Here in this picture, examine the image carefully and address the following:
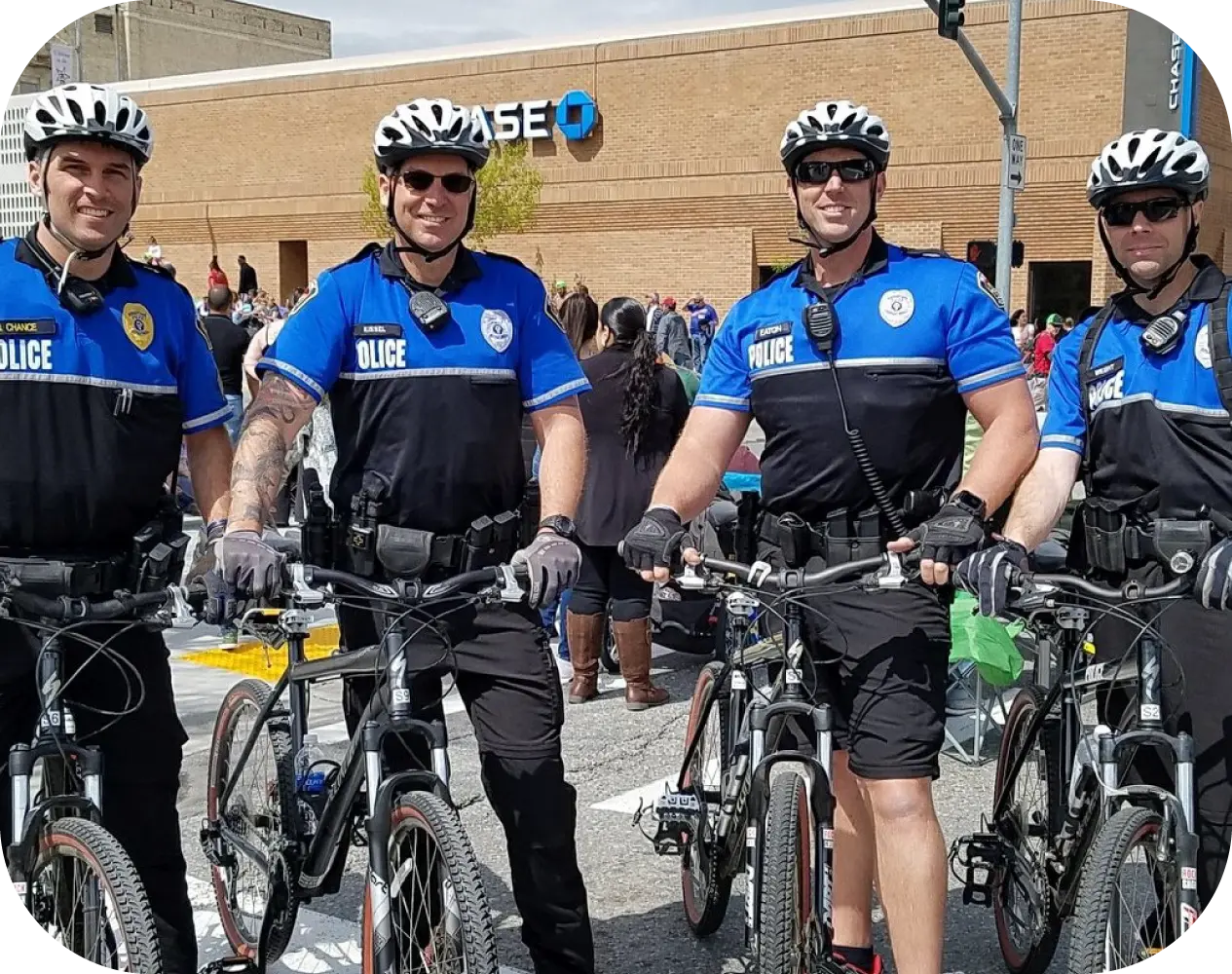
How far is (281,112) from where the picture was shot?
38969 millimetres

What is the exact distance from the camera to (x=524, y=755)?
345 centimetres

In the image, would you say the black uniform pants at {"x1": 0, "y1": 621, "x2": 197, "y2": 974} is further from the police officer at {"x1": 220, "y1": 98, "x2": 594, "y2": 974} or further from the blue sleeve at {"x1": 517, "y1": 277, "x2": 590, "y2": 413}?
the blue sleeve at {"x1": 517, "y1": 277, "x2": 590, "y2": 413}

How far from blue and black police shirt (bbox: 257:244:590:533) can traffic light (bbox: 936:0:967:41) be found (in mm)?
12447

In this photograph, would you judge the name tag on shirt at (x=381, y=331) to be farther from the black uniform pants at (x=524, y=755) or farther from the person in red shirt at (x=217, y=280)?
the person in red shirt at (x=217, y=280)

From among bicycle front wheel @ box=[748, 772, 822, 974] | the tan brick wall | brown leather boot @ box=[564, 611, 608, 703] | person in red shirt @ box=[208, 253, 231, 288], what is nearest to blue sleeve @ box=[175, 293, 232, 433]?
bicycle front wheel @ box=[748, 772, 822, 974]

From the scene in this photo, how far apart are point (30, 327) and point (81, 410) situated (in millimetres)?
231

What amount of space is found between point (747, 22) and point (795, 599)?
31.1 m

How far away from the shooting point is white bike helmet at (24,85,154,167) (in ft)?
10.5

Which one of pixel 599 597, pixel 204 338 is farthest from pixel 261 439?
pixel 599 597

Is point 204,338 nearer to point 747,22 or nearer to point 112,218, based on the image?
point 112,218

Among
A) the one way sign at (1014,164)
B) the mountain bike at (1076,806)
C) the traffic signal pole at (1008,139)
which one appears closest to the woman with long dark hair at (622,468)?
the mountain bike at (1076,806)

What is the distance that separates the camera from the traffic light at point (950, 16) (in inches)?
564

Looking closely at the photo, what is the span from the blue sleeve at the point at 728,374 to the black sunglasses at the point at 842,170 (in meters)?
0.47

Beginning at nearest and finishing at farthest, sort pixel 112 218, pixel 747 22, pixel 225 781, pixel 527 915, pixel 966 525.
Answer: pixel 966 525
pixel 112 218
pixel 527 915
pixel 225 781
pixel 747 22
